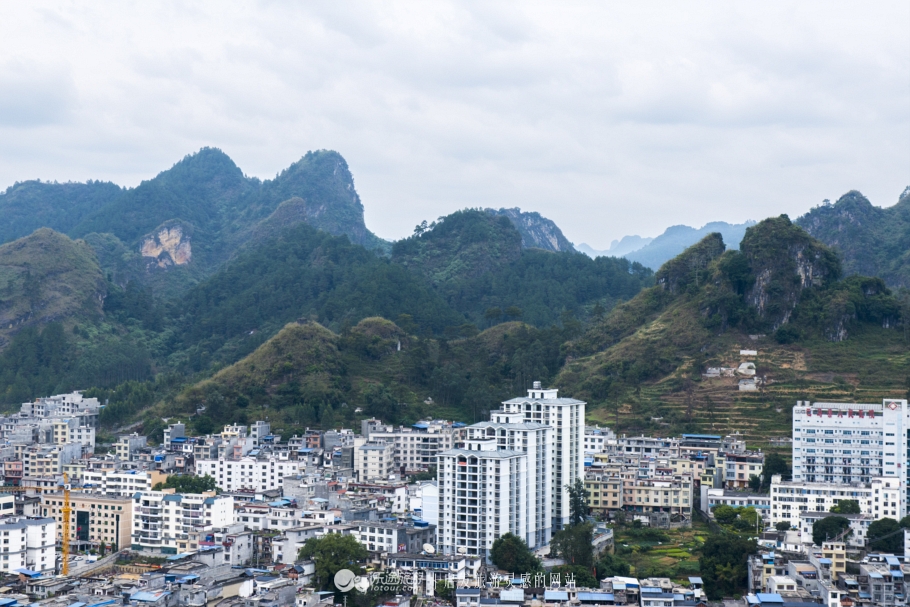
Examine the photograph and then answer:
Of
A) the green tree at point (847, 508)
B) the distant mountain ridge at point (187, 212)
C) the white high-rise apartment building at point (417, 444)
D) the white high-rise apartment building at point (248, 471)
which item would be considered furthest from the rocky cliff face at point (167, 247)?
the green tree at point (847, 508)

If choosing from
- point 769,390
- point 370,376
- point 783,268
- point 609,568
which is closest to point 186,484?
point 609,568

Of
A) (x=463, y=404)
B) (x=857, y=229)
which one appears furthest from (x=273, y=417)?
(x=857, y=229)

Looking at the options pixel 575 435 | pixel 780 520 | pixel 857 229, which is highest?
pixel 857 229

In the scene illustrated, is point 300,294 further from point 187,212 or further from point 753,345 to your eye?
point 187,212

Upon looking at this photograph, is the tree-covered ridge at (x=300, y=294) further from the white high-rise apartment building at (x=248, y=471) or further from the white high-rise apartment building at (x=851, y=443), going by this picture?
the white high-rise apartment building at (x=851, y=443)

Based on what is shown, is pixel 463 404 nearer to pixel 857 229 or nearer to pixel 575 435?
pixel 575 435

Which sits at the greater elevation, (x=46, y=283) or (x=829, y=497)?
(x=46, y=283)
